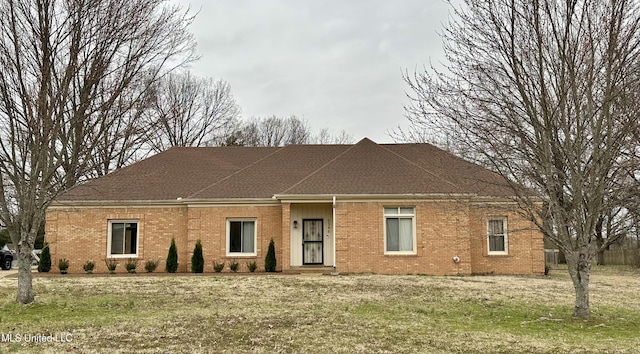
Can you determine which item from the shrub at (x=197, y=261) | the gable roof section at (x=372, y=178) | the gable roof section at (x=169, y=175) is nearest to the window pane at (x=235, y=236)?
the shrub at (x=197, y=261)

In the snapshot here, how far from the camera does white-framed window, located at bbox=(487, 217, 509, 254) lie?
806 inches

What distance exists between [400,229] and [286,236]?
4103 mm

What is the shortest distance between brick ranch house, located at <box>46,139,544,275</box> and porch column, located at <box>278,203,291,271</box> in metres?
0.04

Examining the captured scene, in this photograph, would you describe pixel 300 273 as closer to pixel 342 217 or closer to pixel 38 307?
pixel 342 217

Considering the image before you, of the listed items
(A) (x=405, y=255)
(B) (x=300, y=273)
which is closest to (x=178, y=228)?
(B) (x=300, y=273)

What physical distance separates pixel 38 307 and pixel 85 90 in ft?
15.3

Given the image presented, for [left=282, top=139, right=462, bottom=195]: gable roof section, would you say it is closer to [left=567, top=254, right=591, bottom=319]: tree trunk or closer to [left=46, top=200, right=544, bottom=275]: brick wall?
[left=46, top=200, right=544, bottom=275]: brick wall

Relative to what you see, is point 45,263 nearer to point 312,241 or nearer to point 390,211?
point 312,241

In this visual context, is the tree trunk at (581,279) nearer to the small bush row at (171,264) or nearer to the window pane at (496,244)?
the window pane at (496,244)

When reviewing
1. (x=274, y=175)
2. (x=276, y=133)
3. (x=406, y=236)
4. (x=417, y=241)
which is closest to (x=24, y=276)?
(x=274, y=175)

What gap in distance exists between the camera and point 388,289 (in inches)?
568

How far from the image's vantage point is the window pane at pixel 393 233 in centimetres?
1941

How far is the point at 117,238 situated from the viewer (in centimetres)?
2125

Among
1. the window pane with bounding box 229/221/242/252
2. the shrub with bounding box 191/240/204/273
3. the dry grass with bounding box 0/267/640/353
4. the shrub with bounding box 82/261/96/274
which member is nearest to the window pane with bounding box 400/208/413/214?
the dry grass with bounding box 0/267/640/353
